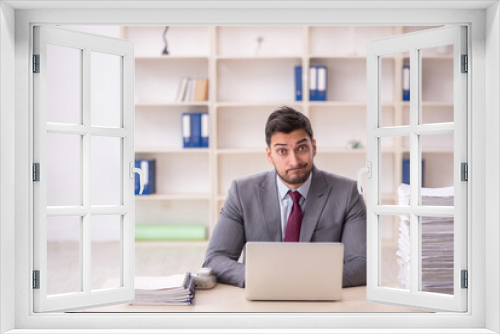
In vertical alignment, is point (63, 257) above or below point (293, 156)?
below

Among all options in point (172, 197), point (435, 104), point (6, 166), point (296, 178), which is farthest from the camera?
point (172, 197)

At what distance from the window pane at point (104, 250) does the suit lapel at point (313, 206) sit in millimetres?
2230

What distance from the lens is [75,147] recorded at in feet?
22.7

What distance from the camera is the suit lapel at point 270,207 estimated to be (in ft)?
12.3

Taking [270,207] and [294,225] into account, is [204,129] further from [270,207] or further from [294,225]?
[294,225]

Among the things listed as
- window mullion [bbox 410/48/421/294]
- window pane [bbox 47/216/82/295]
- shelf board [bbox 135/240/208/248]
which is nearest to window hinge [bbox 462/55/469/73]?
window mullion [bbox 410/48/421/294]

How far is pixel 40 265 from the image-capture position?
2.46 metres

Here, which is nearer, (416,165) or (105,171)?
(416,165)

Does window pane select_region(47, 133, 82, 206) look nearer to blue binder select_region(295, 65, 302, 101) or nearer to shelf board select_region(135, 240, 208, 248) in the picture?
shelf board select_region(135, 240, 208, 248)

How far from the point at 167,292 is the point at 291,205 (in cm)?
152

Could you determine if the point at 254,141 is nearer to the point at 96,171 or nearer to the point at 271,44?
the point at 271,44

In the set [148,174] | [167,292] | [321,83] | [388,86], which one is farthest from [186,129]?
[167,292]

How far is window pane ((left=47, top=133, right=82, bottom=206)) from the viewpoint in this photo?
6805 mm

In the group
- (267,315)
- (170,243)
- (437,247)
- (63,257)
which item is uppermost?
(437,247)
